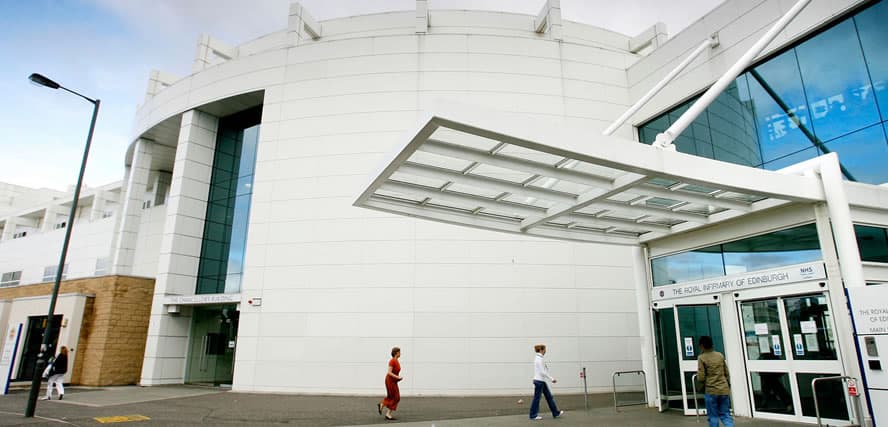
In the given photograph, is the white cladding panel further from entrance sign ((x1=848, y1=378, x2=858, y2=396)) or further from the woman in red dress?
entrance sign ((x1=848, y1=378, x2=858, y2=396))

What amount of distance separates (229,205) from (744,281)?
18.1m

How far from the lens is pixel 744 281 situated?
9312 millimetres

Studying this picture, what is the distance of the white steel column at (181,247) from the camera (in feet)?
60.6

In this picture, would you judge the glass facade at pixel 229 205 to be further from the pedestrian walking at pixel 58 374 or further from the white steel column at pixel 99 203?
the white steel column at pixel 99 203

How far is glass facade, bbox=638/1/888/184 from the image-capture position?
1090cm

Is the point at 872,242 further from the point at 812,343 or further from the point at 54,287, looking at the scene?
the point at 54,287

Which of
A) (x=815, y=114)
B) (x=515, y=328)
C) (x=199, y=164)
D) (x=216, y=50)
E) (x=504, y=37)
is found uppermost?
(x=216, y=50)

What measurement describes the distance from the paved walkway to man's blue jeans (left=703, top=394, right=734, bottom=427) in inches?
56.6

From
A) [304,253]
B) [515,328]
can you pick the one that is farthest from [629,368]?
[304,253]

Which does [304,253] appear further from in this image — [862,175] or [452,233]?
[862,175]

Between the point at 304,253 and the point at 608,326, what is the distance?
10020mm

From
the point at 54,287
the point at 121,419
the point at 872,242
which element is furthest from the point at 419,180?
the point at 54,287

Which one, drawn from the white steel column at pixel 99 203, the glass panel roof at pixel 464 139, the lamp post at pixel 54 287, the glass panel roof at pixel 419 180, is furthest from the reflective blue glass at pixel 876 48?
the white steel column at pixel 99 203

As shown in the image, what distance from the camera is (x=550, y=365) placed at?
48.6 feet
